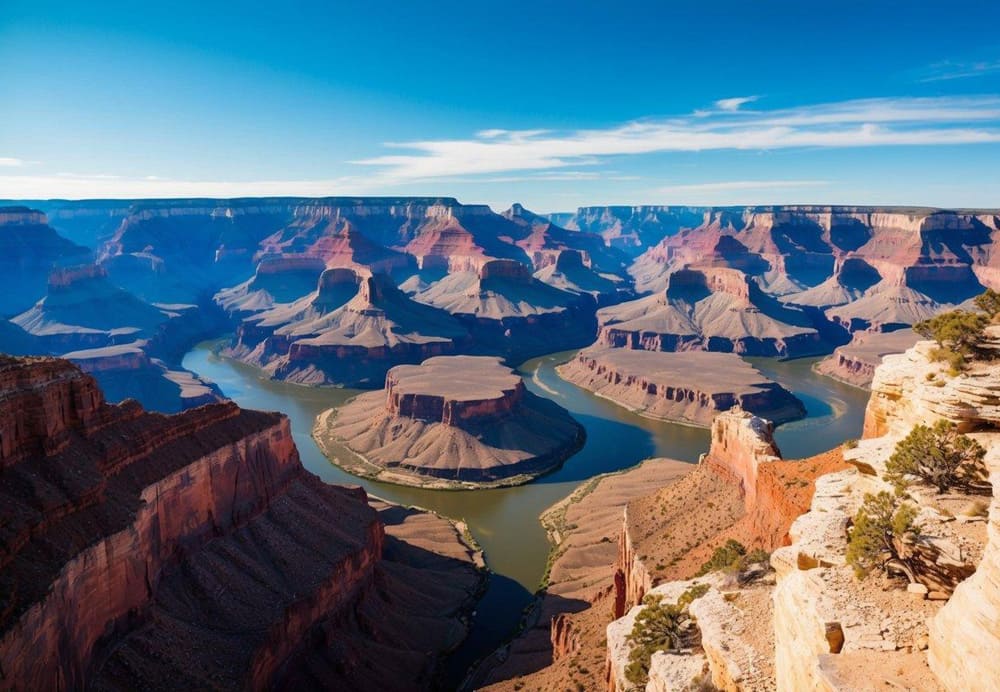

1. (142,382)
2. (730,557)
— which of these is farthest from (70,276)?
(730,557)

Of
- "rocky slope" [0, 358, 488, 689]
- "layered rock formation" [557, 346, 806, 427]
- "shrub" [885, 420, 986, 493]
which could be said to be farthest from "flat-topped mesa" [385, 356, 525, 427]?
"shrub" [885, 420, 986, 493]

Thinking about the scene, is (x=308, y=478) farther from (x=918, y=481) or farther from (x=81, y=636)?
(x=918, y=481)

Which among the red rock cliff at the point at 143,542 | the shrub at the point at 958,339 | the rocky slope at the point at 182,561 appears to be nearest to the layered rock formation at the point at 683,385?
the rocky slope at the point at 182,561

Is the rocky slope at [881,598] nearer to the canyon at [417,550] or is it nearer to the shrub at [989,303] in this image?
the canyon at [417,550]

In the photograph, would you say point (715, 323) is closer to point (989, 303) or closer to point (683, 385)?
point (683, 385)

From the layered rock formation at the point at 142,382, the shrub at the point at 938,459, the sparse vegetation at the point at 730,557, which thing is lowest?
the layered rock formation at the point at 142,382

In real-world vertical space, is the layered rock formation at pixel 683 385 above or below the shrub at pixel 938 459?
below

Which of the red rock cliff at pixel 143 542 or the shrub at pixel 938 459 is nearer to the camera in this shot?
the shrub at pixel 938 459

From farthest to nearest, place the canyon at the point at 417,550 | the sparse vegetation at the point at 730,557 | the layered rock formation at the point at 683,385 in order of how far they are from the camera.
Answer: the layered rock formation at the point at 683,385
the sparse vegetation at the point at 730,557
the canyon at the point at 417,550

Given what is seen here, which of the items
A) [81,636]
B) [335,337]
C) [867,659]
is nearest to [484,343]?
[335,337]
